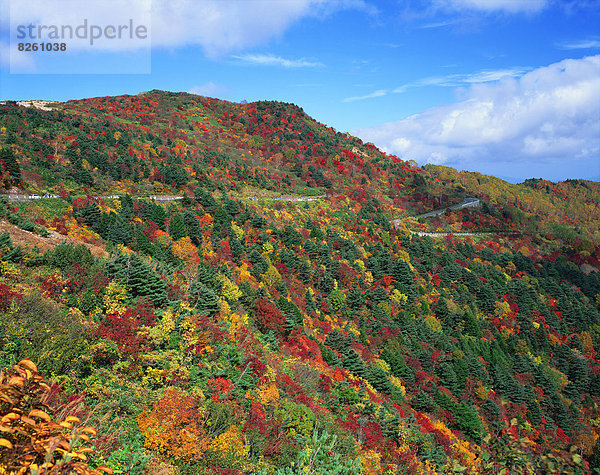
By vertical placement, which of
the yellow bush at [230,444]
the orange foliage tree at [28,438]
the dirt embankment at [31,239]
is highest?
the dirt embankment at [31,239]

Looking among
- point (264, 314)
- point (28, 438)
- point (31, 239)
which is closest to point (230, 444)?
point (28, 438)

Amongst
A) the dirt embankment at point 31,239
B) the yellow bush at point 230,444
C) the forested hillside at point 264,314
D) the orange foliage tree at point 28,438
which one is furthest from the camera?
the dirt embankment at point 31,239

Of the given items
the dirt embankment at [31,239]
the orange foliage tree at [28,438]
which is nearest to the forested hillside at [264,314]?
the orange foliage tree at [28,438]

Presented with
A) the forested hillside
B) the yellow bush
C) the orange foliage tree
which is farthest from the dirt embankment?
the orange foliage tree

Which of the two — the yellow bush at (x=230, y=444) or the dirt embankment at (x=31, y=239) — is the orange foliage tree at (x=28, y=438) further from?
the dirt embankment at (x=31, y=239)

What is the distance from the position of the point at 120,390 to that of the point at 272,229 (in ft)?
144

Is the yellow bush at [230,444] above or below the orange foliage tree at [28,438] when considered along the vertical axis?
below

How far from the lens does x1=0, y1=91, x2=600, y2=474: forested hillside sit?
13398 millimetres

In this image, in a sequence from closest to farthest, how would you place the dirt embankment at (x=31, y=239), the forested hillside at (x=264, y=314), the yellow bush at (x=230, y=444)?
the forested hillside at (x=264, y=314), the yellow bush at (x=230, y=444), the dirt embankment at (x=31, y=239)

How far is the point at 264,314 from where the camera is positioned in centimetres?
3309

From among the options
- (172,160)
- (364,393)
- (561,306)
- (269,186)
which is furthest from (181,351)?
(561,306)

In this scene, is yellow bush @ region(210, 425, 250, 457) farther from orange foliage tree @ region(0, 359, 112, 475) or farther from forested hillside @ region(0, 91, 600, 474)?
orange foliage tree @ region(0, 359, 112, 475)

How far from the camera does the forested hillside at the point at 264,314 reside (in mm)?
13398

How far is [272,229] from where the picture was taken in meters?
58.6
